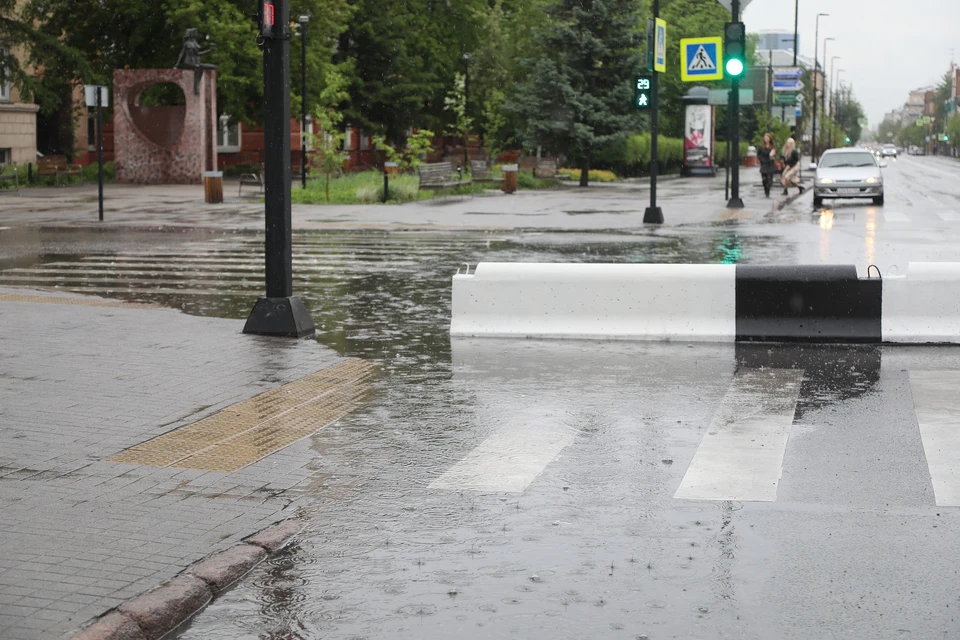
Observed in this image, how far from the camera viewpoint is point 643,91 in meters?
28.3

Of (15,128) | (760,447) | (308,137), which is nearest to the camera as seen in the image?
(760,447)

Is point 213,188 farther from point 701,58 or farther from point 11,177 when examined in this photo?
point 701,58

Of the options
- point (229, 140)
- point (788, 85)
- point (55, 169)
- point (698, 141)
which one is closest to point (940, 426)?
point (55, 169)

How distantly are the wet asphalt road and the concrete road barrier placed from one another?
0.32 meters

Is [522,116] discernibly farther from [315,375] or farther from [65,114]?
[315,375]

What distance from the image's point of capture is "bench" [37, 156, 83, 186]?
45.2 meters

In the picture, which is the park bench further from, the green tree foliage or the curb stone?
the curb stone

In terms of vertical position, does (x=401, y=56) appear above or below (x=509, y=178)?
above

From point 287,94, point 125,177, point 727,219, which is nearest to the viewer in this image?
point 287,94

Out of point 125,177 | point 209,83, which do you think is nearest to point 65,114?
point 125,177

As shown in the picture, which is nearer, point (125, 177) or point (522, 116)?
point (125, 177)

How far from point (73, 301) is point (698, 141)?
4674 cm

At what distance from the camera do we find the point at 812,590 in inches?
206

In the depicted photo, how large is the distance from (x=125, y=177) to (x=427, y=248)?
85.1 ft
